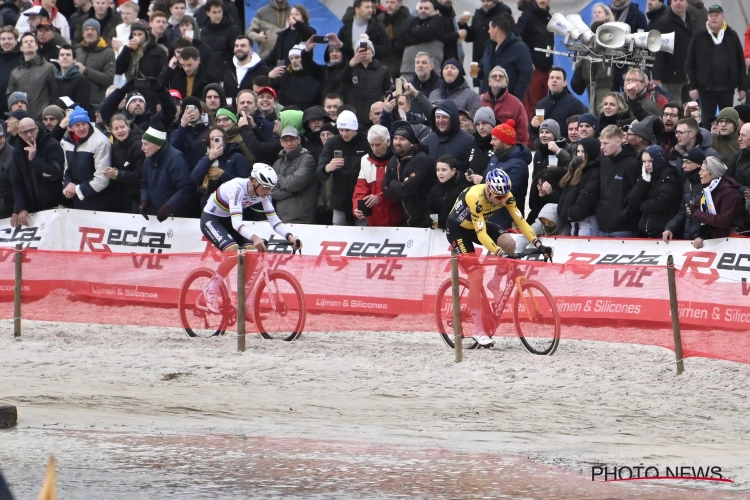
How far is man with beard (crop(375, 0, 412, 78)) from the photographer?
1922cm

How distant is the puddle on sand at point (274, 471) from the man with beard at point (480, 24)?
10.2 meters

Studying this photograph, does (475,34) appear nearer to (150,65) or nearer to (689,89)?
(689,89)

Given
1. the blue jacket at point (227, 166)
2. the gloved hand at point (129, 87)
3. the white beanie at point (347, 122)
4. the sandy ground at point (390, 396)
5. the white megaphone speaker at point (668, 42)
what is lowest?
the sandy ground at point (390, 396)

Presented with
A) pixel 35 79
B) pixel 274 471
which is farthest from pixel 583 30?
pixel 274 471

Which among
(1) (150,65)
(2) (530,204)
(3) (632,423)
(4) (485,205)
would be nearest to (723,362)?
(3) (632,423)

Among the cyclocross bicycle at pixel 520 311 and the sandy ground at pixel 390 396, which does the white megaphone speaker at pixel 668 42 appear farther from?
the sandy ground at pixel 390 396

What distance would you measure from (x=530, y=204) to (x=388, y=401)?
15.1ft

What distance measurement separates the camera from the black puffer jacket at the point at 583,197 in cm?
1475

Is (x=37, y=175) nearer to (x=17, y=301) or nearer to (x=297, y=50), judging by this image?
(x=17, y=301)

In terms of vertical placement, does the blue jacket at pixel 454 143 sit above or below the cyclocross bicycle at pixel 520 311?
above

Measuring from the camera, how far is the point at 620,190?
47.8 ft

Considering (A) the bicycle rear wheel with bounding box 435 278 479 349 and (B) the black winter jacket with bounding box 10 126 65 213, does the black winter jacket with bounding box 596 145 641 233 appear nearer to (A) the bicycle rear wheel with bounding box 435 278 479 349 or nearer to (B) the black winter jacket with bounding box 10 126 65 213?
(A) the bicycle rear wheel with bounding box 435 278 479 349

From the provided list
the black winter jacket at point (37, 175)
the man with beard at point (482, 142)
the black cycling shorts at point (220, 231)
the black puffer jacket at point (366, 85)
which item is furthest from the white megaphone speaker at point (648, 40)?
the black winter jacket at point (37, 175)

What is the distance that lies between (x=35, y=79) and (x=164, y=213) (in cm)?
409
